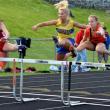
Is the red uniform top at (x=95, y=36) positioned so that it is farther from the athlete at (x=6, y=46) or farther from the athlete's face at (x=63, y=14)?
the athlete at (x=6, y=46)

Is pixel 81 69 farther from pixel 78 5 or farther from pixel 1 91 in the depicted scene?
pixel 78 5

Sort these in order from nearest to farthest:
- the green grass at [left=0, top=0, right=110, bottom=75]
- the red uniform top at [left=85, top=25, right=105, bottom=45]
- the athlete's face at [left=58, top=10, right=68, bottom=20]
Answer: the athlete's face at [left=58, top=10, right=68, bottom=20] < the red uniform top at [left=85, top=25, right=105, bottom=45] < the green grass at [left=0, top=0, right=110, bottom=75]

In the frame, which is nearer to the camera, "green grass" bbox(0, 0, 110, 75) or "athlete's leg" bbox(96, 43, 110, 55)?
"athlete's leg" bbox(96, 43, 110, 55)

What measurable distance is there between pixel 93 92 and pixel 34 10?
3988cm

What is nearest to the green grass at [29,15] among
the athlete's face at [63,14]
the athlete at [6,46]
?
the athlete at [6,46]

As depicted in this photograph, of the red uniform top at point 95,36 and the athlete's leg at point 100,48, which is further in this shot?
the red uniform top at point 95,36

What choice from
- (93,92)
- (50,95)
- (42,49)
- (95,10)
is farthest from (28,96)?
(95,10)

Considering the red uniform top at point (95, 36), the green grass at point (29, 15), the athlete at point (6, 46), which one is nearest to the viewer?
the athlete at point (6, 46)

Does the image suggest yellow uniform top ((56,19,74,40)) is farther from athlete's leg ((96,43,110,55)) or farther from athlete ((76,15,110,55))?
athlete's leg ((96,43,110,55))

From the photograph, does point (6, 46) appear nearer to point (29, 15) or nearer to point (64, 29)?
point (64, 29)

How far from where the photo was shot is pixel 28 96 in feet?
41.6

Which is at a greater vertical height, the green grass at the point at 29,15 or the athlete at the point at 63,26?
the green grass at the point at 29,15

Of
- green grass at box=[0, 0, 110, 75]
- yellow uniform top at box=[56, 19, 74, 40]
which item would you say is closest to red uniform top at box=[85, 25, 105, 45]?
yellow uniform top at box=[56, 19, 74, 40]

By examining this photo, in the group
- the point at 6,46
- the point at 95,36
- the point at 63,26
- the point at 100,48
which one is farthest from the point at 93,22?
the point at 6,46
